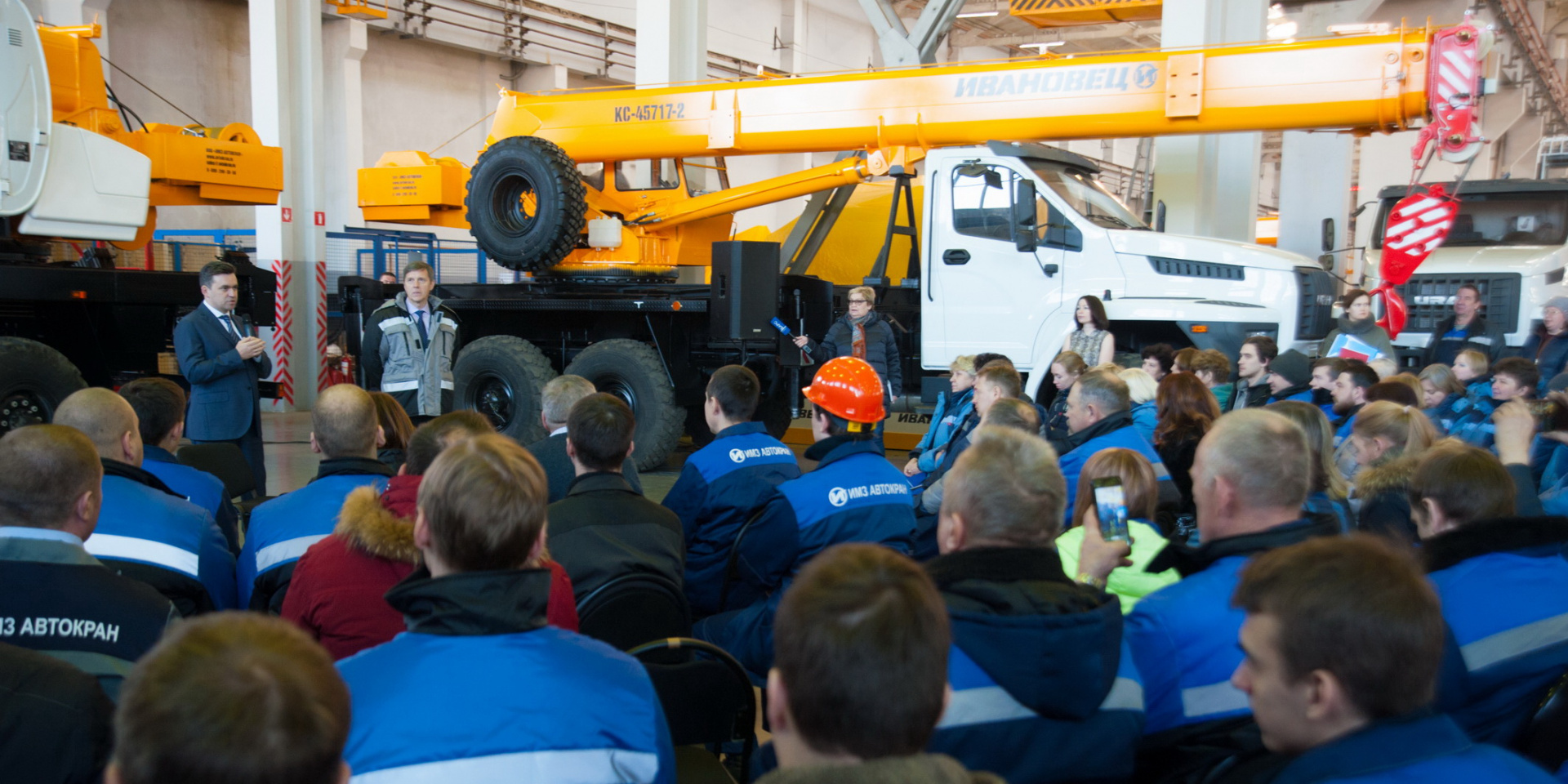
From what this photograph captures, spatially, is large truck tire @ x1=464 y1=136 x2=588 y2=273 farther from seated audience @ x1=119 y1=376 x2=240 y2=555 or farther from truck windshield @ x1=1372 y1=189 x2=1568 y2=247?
truck windshield @ x1=1372 y1=189 x2=1568 y2=247

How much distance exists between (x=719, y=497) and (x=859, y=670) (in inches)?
102

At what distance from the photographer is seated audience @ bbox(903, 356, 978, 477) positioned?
545 cm

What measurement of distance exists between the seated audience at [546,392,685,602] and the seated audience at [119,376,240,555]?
1.25 metres

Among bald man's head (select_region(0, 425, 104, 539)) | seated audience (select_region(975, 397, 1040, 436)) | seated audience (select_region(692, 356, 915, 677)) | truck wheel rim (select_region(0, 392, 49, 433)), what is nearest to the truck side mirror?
seated audience (select_region(975, 397, 1040, 436))

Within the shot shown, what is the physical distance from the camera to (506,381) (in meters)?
9.09

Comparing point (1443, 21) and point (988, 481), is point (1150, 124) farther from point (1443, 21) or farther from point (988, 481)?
point (1443, 21)

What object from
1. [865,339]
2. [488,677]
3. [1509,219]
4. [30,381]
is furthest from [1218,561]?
[1509,219]

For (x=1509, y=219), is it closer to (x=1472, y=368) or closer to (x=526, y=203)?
(x=1472, y=368)

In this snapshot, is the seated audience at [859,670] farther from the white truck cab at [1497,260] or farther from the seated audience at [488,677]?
the white truck cab at [1497,260]

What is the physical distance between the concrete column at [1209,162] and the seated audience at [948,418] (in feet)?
17.6

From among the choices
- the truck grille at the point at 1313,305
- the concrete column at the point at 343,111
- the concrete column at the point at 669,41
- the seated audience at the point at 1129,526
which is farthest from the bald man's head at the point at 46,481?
the concrete column at the point at 343,111

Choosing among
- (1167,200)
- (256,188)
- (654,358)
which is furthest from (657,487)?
(1167,200)

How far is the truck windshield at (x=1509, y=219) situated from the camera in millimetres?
10352

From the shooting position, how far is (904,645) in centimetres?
127
